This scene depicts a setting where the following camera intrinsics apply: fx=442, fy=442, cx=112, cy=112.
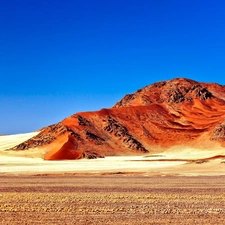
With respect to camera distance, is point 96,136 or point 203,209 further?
point 96,136

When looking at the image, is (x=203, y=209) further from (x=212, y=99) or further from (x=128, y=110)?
(x=212, y=99)

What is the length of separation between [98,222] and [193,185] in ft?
44.2

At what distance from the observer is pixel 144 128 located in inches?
3157

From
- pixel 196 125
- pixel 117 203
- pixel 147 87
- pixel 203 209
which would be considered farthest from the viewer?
pixel 147 87

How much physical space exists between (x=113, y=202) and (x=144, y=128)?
60.2 meters

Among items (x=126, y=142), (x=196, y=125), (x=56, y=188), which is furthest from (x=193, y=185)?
(x=196, y=125)

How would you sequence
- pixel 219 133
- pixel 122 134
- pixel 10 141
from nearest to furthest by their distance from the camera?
pixel 219 133 → pixel 122 134 → pixel 10 141

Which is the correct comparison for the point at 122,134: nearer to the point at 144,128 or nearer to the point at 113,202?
the point at 144,128

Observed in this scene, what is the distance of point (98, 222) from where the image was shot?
1555cm

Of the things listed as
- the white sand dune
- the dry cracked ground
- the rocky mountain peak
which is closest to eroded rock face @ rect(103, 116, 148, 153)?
the rocky mountain peak

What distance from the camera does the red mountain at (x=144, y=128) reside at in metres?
70.9

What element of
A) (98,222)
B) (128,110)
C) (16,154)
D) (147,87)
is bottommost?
(98,222)

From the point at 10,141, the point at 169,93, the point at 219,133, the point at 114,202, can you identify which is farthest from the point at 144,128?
the point at 114,202

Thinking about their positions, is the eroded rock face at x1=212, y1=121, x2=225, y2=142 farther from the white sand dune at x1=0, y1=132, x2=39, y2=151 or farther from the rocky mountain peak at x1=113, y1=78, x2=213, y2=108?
the white sand dune at x1=0, y1=132, x2=39, y2=151
